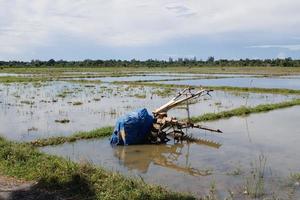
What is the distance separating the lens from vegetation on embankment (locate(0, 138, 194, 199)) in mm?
5516

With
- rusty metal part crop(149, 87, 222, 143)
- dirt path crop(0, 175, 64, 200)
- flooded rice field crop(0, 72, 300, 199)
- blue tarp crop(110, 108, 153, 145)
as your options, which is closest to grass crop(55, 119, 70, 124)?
flooded rice field crop(0, 72, 300, 199)

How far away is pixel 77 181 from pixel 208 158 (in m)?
3.43

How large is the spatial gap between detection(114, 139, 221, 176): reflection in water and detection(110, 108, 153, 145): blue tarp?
0.22 m

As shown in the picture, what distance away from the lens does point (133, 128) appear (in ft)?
31.8

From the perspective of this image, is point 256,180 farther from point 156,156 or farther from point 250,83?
point 250,83

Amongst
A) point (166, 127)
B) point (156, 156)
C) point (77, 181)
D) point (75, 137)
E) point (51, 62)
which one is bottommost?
point (156, 156)

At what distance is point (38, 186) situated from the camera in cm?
590

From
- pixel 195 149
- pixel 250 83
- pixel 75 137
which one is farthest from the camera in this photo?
pixel 250 83

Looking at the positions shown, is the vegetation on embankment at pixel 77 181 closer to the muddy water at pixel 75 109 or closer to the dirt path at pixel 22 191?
the dirt path at pixel 22 191

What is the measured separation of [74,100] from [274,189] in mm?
13894

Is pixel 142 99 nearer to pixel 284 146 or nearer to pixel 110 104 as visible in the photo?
pixel 110 104

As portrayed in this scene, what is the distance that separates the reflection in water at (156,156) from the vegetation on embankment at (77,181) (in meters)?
1.66

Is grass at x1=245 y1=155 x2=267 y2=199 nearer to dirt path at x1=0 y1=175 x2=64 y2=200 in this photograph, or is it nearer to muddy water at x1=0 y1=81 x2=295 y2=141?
dirt path at x1=0 y1=175 x2=64 y2=200

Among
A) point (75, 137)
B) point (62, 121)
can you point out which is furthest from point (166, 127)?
point (62, 121)
